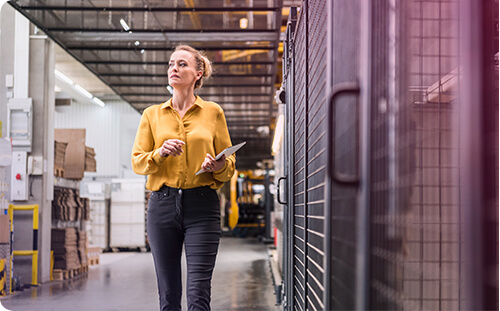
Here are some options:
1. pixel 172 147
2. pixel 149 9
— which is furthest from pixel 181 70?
pixel 149 9

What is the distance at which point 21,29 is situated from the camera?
805 cm

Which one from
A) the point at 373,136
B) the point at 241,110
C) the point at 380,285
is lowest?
the point at 380,285

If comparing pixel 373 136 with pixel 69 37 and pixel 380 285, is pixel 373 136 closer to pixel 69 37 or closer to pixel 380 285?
pixel 380 285

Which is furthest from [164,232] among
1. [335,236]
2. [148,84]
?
[148,84]

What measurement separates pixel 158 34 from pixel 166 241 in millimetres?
5611

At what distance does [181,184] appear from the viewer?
273cm

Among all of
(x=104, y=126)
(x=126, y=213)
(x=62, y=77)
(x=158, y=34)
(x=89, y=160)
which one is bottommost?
(x=126, y=213)

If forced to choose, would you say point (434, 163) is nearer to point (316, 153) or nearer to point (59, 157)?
point (316, 153)

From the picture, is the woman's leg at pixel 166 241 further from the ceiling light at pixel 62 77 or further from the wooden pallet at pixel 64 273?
the ceiling light at pixel 62 77

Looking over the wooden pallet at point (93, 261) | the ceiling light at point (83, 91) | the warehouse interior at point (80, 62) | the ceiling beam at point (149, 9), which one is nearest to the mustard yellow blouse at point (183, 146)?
the warehouse interior at point (80, 62)

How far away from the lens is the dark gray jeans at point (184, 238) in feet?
8.80

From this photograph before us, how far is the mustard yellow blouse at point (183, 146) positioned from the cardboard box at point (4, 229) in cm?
427

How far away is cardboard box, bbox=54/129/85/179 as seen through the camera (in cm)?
921

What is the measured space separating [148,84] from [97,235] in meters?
4.61
